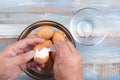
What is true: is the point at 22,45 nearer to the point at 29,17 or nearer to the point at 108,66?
the point at 29,17

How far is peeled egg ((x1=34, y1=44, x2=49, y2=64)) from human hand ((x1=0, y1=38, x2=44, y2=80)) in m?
0.02

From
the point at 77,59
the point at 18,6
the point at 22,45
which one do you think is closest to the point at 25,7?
the point at 18,6

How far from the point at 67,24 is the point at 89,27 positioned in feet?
0.27

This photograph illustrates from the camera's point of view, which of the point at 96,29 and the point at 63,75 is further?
the point at 96,29

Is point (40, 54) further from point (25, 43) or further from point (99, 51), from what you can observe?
point (99, 51)

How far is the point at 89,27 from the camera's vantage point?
1.03m

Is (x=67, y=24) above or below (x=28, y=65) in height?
above

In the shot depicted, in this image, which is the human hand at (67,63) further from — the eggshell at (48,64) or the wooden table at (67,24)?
the wooden table at (67,24)

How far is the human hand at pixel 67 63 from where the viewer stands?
794mm

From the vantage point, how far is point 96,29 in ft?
3.36

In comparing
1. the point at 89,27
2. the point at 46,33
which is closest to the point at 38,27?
the point at 46,33

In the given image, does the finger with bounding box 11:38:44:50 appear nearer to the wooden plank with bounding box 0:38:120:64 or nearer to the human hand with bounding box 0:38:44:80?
the human hand with bounding box 0:38:44:80

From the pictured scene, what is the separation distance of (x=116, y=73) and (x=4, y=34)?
1.37 ft

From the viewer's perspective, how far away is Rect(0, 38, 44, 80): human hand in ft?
2.70
